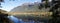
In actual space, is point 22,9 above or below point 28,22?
above

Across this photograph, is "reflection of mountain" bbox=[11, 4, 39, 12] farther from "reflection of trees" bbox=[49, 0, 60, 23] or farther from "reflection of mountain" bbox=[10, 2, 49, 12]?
"reflection of trees" bbox=[49, 0, 60, 23]

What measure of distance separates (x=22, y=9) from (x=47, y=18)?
0.90 ft

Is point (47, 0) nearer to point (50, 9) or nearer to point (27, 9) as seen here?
point (50, 9)

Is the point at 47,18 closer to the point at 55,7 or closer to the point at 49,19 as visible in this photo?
the point at 49,19

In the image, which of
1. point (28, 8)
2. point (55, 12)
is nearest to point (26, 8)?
point (28, 8)

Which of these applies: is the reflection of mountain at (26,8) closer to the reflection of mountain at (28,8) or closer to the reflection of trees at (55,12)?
the reflection of mountain at (28,8)

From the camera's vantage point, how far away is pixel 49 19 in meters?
1.90

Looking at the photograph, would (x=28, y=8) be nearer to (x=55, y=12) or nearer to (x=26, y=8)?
(x=26, y=8)

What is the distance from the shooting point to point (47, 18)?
1.90 meters

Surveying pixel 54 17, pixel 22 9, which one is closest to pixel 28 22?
pixel 22 9

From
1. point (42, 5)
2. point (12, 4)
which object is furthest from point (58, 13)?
point (12, 4)

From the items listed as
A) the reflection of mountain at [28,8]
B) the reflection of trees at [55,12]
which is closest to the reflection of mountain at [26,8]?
the reflection of mountain at [28,8]

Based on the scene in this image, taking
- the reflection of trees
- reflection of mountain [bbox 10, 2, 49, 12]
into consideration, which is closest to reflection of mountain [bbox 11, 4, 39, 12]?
reflection of mountain [bbox 10, 2, 49, 12]

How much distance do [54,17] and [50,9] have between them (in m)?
0.09
